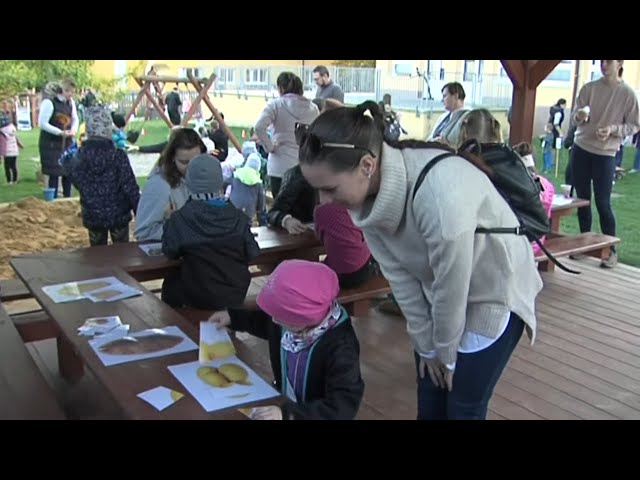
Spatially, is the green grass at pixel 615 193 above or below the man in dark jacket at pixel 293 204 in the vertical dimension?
below

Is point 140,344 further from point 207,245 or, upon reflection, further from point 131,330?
point 207,245

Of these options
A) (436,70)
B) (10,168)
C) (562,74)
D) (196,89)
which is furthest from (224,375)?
(562,74)

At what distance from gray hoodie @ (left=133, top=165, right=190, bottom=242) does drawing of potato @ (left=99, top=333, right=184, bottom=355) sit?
5.12 ft

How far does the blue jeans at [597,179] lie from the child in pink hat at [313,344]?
429cm

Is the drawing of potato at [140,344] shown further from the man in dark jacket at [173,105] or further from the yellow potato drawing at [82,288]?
the man in dark jacket at [173,105]

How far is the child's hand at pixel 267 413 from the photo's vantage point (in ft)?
5.46

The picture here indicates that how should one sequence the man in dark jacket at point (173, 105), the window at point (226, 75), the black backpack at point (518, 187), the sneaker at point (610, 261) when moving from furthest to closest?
the window at point (226, 75), the man in dark jacket at point (173, 105), the sneaker at point (610, 261), the black backpack at point (518, 187)

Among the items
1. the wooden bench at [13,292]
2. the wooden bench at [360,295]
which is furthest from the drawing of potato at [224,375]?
the wooden bench at [13,292]

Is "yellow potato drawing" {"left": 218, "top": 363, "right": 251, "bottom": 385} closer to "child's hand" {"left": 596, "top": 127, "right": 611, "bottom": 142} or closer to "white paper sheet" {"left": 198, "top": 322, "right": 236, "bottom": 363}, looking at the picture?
"white paper sheet" {"left": 198, "top": 322, "right": 236, "bottom": 363}

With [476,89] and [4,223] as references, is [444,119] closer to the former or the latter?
[4,223]

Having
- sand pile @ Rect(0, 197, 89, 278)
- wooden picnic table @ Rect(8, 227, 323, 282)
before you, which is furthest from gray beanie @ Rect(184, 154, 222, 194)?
sand pile @ Rect(0, 197, 89, 278)

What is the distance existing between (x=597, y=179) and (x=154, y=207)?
148 inches

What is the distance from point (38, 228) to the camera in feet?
22.4

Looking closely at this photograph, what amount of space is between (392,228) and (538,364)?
2.33m
